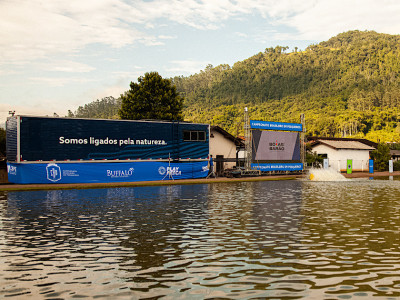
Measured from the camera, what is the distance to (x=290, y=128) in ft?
177

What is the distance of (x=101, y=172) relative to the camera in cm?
3844

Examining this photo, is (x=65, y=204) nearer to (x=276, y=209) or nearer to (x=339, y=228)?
(x=276, y=209)

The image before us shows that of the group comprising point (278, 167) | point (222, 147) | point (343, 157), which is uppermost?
point (222, 147)

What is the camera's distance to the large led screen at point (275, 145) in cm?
5119

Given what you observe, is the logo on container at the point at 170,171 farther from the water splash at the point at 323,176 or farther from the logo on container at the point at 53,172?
the water splash at the point at 323,176

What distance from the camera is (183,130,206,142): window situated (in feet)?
147

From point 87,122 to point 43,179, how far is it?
6223 millimetres

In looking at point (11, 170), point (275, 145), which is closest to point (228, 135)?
point (275, 145)

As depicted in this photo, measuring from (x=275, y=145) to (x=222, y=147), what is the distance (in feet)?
22.3

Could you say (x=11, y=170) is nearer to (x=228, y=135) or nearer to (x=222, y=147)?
(x=222, y=147)

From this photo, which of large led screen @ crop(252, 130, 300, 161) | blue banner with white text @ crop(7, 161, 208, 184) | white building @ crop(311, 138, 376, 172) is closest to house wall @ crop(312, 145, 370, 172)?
white building @ crop(311, 138, 376, 172)

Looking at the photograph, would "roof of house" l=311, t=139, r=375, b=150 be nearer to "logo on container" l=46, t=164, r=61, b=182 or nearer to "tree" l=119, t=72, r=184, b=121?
"tree" l=119, t=72, r=184, b=121

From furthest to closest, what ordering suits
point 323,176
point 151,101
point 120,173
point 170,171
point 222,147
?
1. point 151,101
2. point 222,147
3. point 323,176
4. point 170,171
5. point 120,173

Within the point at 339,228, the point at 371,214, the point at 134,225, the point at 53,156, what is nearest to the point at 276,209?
the point at 371,214
